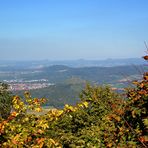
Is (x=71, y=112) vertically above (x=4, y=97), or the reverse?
(x=71, y=112)

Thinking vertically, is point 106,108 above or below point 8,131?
below

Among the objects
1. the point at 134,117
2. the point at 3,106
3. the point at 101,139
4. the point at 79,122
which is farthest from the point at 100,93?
the point at 3,106

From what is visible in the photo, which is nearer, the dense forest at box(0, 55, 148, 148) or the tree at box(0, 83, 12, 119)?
the dense forest at box(0, 55, 148, 148)

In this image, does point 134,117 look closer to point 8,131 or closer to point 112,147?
point 112,147

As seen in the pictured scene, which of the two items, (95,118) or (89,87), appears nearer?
(95,118)

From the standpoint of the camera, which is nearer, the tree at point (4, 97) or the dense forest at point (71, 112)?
the dense forest at point (71, 112)

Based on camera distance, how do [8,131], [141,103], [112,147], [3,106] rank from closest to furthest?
[8,131] → [141,103] → [112,147] → [3,106]

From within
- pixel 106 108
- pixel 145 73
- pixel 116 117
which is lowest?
pixel 106 108

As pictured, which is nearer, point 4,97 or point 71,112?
point 71,112

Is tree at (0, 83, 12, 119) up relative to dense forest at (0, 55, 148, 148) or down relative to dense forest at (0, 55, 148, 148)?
down

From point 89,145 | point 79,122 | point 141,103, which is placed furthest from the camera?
point 79,122

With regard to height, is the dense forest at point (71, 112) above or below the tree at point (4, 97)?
above
